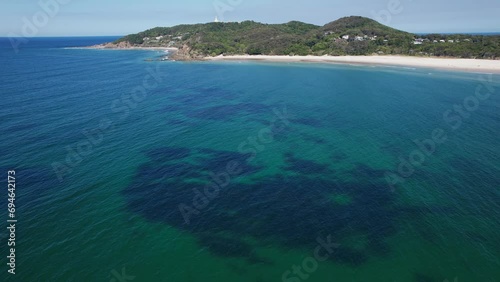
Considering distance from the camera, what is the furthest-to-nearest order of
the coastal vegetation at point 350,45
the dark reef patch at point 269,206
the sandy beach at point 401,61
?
1. the coastal vegetation at point 350,45
2. the sandy beach at point 401,61
3. the dark reef patch at point 269,206

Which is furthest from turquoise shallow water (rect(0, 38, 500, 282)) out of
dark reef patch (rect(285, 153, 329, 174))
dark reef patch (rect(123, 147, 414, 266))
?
dark reef patch (rect(285, 153, 329, 174))

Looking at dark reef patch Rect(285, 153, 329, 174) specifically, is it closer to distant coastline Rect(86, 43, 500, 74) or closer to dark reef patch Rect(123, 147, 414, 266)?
dark reef patch Rect(123, 147, 414, 266)

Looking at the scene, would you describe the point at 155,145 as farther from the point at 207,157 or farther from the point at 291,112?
the point at 291,112

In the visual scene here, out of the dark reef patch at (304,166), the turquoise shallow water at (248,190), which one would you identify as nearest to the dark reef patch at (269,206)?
the dark reef patch at (304,166)

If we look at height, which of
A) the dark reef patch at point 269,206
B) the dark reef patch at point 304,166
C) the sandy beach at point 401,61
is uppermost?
the sandy beach at point 401,61

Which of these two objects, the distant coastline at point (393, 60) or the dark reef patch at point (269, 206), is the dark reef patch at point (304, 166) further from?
the distant coastline at point (393, 60)
